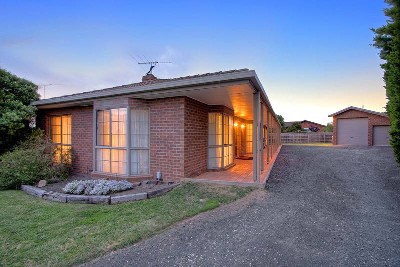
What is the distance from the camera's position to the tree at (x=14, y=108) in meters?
8.96

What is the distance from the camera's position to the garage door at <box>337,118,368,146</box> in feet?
74.3

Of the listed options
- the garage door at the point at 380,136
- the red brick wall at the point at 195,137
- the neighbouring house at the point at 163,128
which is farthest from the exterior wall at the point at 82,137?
the garage door at the point at 380,136

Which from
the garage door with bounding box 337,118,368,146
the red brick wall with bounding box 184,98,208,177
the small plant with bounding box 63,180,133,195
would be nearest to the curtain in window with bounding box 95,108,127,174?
the small plant with bounding box 63,180,133,195

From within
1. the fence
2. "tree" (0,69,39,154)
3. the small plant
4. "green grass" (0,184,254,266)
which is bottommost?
"green grass" (0,184,254,266)

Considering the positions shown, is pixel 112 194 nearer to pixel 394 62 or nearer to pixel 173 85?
pixel 173 85

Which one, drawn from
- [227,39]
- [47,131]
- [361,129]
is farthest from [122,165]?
[361,129]

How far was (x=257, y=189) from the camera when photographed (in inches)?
245

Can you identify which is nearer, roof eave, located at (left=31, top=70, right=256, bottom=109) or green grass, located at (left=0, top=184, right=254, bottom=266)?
green grass, located at (left=0, top=184, right=254, bottom=266)

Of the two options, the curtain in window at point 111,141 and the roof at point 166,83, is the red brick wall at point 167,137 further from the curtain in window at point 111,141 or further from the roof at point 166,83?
the curtain in window at point 111,141

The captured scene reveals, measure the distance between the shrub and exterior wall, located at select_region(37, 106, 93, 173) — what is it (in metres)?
A: 0.58

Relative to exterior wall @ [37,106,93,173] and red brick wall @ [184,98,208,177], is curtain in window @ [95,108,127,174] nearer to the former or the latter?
exterior wall @ [37,106,93,173]

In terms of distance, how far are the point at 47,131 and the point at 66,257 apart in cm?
908

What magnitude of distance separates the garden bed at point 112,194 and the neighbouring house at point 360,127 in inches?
904

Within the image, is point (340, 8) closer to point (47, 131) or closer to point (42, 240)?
point (42, 240)
